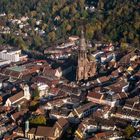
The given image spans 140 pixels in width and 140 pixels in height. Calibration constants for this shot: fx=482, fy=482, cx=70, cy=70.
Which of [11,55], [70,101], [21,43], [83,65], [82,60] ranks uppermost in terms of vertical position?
[82,60]

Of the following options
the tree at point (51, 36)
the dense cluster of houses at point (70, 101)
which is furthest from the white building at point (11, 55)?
the tree at point (51, 36)

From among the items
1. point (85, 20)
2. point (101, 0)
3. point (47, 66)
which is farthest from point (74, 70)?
point (101, 0)

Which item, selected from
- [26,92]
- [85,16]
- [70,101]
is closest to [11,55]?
[26,92]

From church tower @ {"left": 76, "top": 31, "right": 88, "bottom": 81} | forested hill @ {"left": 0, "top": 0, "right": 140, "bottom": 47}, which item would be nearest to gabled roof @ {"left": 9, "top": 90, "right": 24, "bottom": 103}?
church tower @ {"left": 76, "top": 31, "right": 88, "bottom": 81}

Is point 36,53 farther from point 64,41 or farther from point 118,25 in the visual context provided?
point 118,25

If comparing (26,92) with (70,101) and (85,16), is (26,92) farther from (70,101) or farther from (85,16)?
(85,16)

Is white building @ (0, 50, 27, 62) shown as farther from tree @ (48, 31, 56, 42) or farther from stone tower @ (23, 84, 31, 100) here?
stone tower @ (23, 84, 31, 100)
